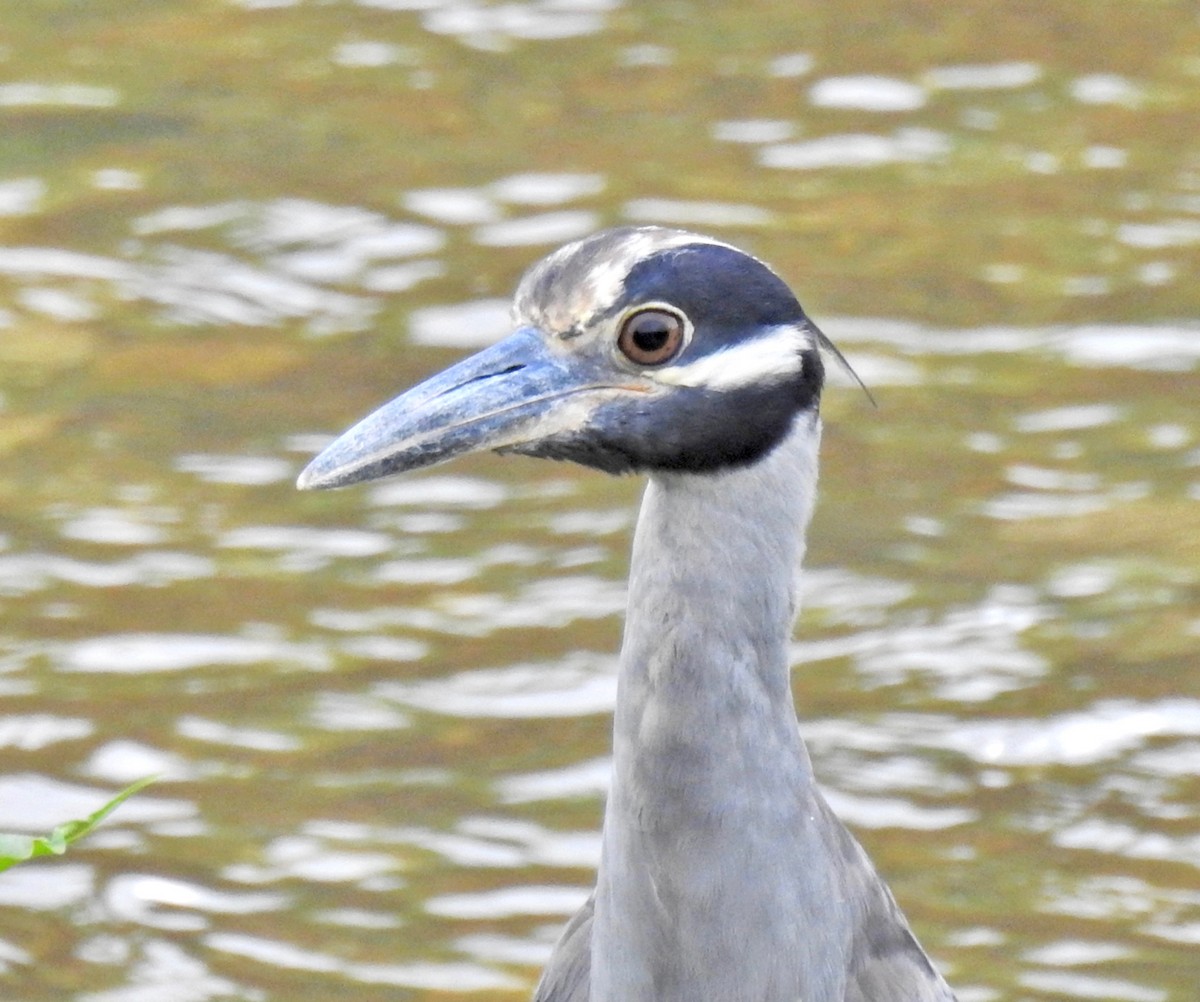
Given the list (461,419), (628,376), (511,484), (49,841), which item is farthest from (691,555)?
(511,484)

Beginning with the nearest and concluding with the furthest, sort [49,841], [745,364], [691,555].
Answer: [49,841]
[745,364]
[691,555]

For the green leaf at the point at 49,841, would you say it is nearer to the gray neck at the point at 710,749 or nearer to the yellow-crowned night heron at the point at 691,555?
the yellow-crowned night heron at the point at 691,555

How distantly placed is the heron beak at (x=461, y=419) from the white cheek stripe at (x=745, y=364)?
188mm

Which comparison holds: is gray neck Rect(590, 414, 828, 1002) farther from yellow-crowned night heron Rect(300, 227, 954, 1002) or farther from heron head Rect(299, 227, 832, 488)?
heron head Rect(299, 227, 832, 488)

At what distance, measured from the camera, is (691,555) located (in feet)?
15.0

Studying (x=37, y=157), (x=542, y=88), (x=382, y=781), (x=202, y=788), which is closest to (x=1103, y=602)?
(x=382, y=781)

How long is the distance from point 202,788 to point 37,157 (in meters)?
4.67

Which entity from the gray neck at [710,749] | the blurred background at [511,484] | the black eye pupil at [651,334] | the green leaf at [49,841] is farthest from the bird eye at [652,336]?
the blurred background at [511,484]

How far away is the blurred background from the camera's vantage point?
6.80m

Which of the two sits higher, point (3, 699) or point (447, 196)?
point (447, 196)

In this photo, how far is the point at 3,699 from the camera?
749 centimetres

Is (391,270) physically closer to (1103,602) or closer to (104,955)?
(1103,602)

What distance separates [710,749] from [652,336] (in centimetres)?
78

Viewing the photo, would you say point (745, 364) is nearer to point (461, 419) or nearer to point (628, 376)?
point (628, 376)
